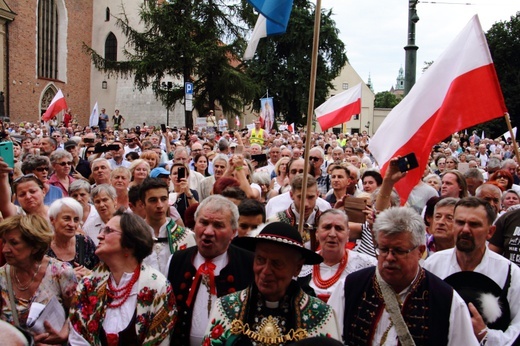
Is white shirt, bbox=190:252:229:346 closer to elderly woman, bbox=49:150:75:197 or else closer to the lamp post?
elderly woman, bbox=49:150:75:197

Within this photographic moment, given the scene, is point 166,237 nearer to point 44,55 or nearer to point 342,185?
point 342,185

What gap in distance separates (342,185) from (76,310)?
4.68m

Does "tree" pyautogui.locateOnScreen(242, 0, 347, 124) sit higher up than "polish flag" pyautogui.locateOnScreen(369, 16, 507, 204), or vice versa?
"tree" pyautogui.locateOnScreen(242, 0, 347, 124)

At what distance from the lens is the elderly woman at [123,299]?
11.1 ft

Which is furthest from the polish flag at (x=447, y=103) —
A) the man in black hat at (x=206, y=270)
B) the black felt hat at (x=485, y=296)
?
the man in black hat at (x=206, y=270)

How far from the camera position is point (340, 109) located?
13.9 meters

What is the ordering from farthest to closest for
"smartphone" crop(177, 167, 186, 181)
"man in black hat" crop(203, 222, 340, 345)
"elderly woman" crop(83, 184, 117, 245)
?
"smartphone" crop(177, 167, 186, 181) < "elderly woman" crop(83, 184, 117, 245) < "man in black hat" crop(203, 222, 340, 345)

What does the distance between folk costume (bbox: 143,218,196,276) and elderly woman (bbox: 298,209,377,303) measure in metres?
1.01

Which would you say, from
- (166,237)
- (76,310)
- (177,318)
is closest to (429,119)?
(166,237)

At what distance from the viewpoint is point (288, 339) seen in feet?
9.25

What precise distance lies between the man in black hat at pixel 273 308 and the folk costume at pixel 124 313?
60cm

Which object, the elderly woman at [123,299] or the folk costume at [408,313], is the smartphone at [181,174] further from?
the folk costume at [408,313]

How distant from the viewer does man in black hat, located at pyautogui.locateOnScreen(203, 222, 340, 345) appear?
2857 mm

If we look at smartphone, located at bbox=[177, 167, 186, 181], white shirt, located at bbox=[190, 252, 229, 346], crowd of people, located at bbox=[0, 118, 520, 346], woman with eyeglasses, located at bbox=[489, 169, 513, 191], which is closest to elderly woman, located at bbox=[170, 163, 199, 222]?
smartphone, located at bbox=[177, 167, 186, 181]
